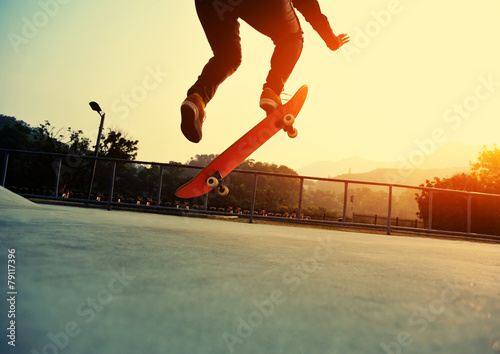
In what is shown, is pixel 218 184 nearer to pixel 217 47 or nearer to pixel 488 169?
pixel 217 47

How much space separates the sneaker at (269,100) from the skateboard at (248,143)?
58 millimetres

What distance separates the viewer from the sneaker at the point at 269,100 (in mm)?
Result: 2809

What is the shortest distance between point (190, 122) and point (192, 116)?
6cm

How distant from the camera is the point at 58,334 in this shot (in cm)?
50

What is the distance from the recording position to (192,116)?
2.53 meters

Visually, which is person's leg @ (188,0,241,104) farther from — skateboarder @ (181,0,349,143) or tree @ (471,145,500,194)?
tree @ (471,145,500,194)

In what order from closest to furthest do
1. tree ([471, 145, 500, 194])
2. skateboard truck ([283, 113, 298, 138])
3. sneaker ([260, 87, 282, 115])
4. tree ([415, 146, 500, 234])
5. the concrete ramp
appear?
1. the concrete ramp
2. sneaker ([260, 87, 282, 115])
3. skateboard truck ([283, 113, 298, 138])
4. tree ([415, 146, 500, 234])
5. tree ([471, 145, 500, 194])

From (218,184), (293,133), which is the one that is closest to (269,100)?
(293,133)

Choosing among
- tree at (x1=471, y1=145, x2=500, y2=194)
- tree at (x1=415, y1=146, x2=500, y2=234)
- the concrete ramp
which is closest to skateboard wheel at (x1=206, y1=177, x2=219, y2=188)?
the concrete ramp

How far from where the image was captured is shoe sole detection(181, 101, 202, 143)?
2504mm

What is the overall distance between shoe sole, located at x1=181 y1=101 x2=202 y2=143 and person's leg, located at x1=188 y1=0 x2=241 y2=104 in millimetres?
179

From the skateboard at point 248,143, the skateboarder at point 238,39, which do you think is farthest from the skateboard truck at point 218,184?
the skateboarder at point 238,39

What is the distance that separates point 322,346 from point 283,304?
0.47 ft

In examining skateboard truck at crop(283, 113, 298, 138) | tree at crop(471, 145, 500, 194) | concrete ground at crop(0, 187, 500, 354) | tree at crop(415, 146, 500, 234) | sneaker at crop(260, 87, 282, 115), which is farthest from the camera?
tree at crop(471, 145, 500, 194)
